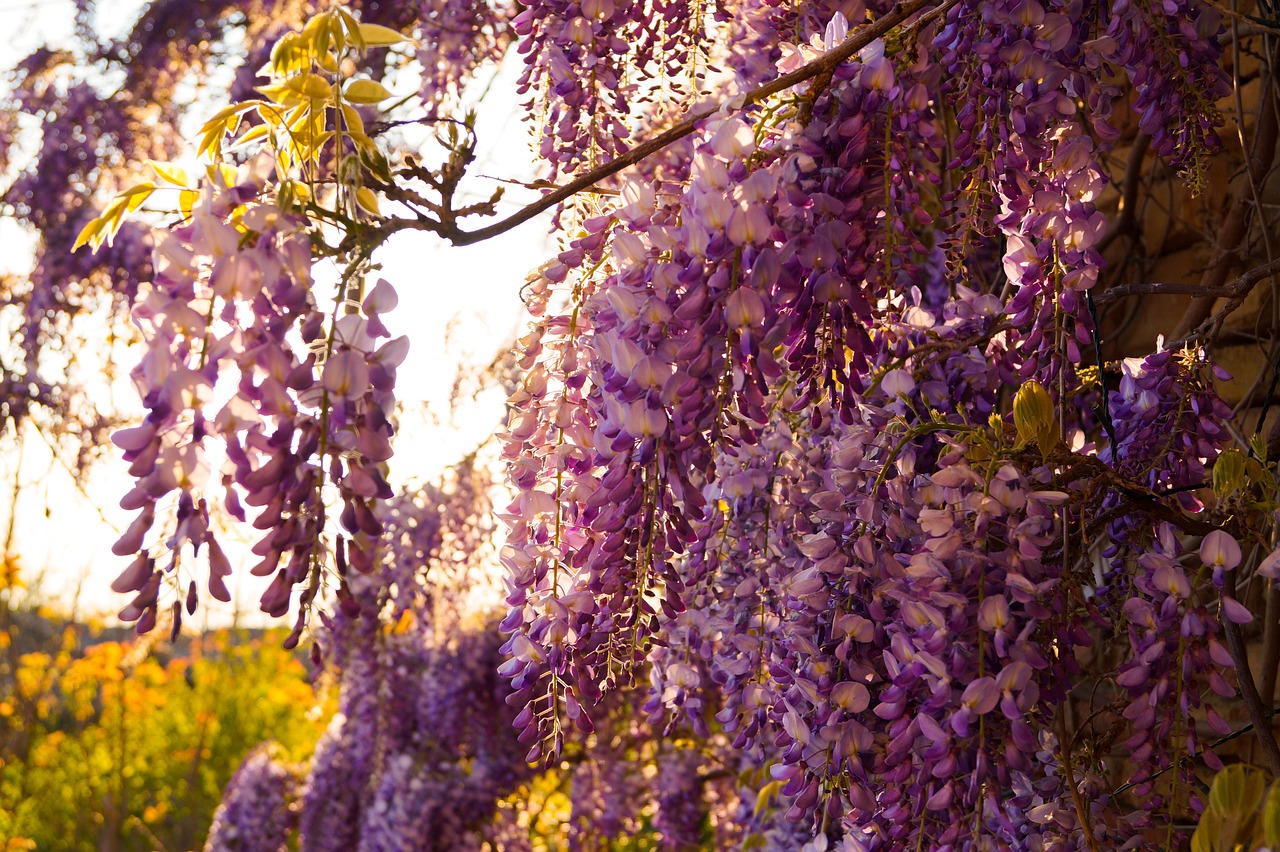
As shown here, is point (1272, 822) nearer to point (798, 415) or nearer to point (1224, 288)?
point (1224, 288)

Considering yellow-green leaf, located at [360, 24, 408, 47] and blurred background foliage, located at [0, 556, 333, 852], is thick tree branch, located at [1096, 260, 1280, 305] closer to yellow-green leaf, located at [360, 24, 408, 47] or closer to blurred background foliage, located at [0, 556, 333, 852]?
yellow-green leaf, located at [360, 24, 408, 47]

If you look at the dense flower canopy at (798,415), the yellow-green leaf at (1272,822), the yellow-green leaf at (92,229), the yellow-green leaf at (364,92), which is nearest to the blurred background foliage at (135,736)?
the dense flower canopy at (798,415)

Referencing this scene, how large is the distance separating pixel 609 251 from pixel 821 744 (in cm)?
51

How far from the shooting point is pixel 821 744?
991mm

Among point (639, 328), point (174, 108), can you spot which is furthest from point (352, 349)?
point (174, 108)

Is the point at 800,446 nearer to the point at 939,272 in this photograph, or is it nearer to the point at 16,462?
the point at 939,272

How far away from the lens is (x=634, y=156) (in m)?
0.87

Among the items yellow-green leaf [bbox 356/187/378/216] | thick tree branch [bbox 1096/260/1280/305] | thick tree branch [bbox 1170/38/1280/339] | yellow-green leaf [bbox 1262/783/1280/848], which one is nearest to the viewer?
yellow-green leaf [bbox 1262/783/1280/848]

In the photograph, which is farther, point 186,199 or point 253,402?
point 186,199

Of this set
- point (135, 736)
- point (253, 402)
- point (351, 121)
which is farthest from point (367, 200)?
point (135, 736)

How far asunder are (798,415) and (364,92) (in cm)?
76

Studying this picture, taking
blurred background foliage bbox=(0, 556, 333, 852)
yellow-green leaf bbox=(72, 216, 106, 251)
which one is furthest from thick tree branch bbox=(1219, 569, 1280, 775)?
blurred background foliage bbox=(0, 556, 333, 852)

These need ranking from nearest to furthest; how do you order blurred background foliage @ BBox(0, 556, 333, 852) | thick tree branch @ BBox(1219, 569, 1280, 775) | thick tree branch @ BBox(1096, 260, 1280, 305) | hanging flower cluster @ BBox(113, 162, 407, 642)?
hanging flower cluster @ BBox(113, 162, 407, 642) → thick tree branch @ BBox(1219, 569, 1280, 775) → thick tree branch @ BBox(1096, 260, 1280, 305) → blurred background foliage @ BBox(0, 556, 333, 852)

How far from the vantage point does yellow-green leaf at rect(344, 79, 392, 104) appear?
81 cm
